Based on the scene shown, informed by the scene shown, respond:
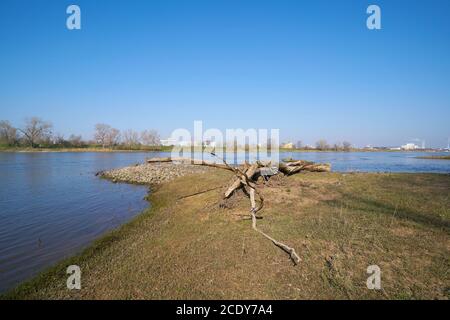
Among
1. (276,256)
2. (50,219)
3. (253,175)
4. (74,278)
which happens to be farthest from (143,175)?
(276,256)

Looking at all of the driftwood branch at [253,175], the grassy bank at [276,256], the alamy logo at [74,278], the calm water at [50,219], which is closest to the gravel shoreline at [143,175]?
the calm water at [50,219]

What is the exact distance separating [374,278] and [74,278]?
634 centimetres

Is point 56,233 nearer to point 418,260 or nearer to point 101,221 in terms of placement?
point 101,221

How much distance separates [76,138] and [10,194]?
101089mm

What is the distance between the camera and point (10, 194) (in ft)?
55.7

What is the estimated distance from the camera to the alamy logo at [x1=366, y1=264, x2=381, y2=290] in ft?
13.9

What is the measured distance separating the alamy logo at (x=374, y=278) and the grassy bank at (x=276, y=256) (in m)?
0.08

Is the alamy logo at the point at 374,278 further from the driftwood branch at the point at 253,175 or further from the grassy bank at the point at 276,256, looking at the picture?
the driftwood branch at the point at 253,175

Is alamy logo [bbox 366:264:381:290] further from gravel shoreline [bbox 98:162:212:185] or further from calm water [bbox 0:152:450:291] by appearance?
gravel shoreline [bbox 98:162:212:185]

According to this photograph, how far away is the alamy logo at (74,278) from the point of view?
207 inches

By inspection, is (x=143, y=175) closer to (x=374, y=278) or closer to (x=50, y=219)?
(x=50, y=219)

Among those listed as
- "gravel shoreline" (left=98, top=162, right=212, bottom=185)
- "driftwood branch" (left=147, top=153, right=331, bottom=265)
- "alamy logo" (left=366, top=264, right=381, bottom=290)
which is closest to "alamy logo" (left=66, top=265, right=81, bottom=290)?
"driftwood branch" (left=147, top=153, right=331, bottom=265)

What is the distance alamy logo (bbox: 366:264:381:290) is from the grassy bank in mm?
82
